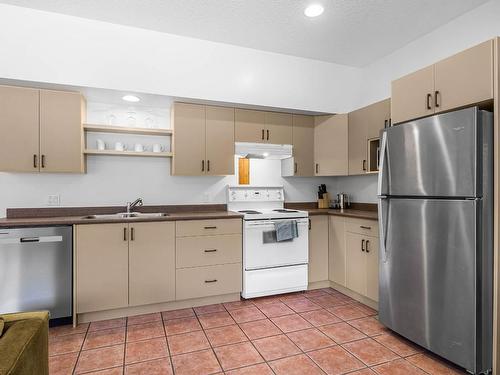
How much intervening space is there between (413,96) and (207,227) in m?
2.15

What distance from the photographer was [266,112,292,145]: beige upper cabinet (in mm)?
3595

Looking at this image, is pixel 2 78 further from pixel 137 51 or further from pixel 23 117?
pixel 137 51

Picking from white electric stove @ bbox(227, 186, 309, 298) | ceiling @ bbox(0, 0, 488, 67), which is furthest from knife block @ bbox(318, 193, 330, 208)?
ceiling @ bbox(0, 0, 488, 67)

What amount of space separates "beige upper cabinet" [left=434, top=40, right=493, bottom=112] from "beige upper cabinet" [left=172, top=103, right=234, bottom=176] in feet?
6.62

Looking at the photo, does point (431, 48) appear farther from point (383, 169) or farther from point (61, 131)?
point (61, 131)

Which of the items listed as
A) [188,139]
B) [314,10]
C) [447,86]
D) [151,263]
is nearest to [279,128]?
[188,139]

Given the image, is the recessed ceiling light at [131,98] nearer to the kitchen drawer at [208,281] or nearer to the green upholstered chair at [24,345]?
the kitchen drawer at [208,281]

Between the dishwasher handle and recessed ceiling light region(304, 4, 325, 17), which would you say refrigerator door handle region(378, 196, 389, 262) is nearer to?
recessed ceiling light region(304, 4, 325, 17)

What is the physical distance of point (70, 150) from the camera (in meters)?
2.87

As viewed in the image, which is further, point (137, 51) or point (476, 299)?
point (137, 51)

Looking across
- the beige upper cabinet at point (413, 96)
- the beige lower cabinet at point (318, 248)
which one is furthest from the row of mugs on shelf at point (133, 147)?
the beige upper cabinet at point (413, 96)

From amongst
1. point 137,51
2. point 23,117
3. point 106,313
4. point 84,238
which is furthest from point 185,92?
point 106,313

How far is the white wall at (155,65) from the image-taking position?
8.42 ft

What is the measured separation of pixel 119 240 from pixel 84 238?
283 millimetres
